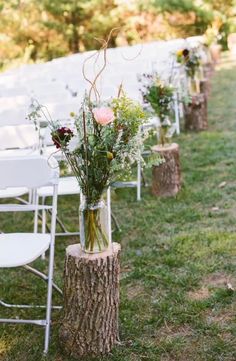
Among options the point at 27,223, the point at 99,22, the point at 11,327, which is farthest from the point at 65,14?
the point at 11,327

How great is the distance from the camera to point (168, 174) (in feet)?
18.8

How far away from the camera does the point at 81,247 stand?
3.09 metres

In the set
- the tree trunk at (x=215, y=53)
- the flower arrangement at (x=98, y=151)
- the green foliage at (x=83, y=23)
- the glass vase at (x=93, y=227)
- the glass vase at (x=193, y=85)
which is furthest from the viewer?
the tree trunk at (x=215, y=53)

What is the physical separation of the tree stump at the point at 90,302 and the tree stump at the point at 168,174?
2.71 m

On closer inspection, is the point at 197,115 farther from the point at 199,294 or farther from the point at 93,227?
the point at 93,227

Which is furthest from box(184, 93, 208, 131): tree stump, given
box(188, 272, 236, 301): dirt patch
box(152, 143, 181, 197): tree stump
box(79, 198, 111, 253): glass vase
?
box(79, 198, 111, 253): glass vase

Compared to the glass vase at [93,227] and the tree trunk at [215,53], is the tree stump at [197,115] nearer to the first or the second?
the glass vase at [93,227]

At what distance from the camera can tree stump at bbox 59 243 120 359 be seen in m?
2.99

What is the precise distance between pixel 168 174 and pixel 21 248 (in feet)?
9.15

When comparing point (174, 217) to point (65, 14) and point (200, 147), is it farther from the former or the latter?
point (65, 14)

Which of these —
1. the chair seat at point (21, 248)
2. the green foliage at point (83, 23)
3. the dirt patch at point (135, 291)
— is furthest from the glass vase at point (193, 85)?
the green foliage at point (83, 23)

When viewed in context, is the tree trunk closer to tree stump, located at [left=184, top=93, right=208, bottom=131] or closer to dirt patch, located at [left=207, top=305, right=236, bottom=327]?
tree stump, located at [left=184, top=93, right=208, bottom=131]

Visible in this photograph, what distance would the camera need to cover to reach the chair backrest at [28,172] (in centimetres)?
309

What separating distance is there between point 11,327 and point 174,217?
206 cm
